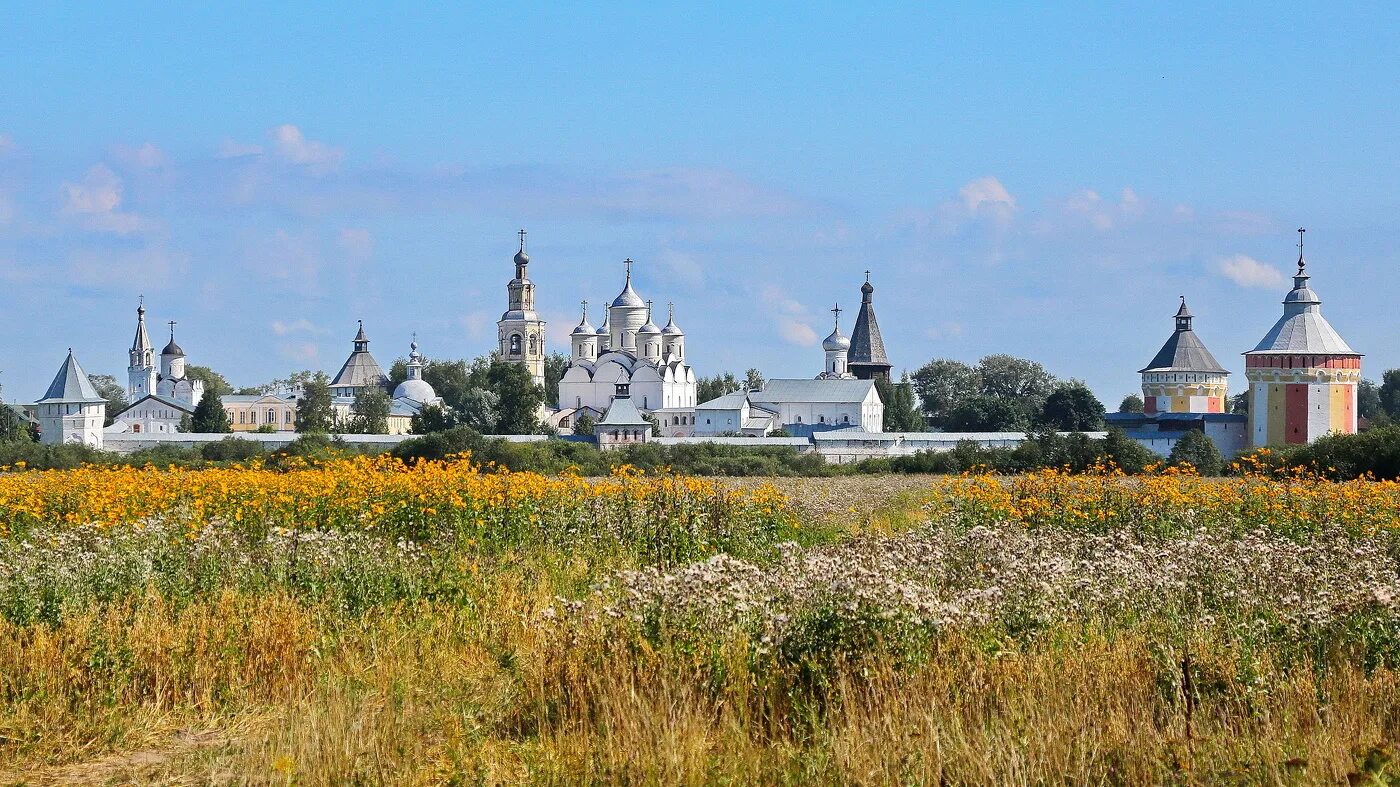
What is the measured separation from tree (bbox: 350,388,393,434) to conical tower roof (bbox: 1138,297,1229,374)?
1608 inches

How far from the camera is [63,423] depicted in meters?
71.4

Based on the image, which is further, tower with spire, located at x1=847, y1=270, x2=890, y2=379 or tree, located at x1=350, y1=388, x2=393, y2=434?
tower with spire, located at x1=847, y1=270, x2=890, y2=379

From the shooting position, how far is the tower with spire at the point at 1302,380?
58219 mm

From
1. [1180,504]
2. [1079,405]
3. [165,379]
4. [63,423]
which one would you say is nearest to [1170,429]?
[1079,405]

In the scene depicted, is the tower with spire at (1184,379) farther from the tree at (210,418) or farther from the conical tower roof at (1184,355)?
the tree at (210,418)

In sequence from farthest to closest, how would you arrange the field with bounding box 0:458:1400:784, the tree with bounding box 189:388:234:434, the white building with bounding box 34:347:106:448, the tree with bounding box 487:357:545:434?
the tree with bounding box 189:388:234:434, the tree with bounding box 487:357:545:434, the white building with bounding box 34:347:106:448, the field with bounding box 0:458:1400:784

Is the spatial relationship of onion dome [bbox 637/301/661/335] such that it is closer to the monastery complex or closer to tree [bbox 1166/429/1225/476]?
the monastery complex

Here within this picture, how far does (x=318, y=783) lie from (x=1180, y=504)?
826 centimetres

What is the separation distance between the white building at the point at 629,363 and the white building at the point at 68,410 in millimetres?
28375

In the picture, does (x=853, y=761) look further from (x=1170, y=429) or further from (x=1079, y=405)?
(x=1079, y=405)

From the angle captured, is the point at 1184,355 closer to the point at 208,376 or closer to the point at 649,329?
the point at 649,329

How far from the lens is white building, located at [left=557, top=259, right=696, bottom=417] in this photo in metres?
87.1

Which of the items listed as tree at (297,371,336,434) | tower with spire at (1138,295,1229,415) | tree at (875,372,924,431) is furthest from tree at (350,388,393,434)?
tower with spire at (1138,295,1229,415)

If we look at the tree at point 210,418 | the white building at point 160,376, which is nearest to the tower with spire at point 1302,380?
the tree at point 210,418
